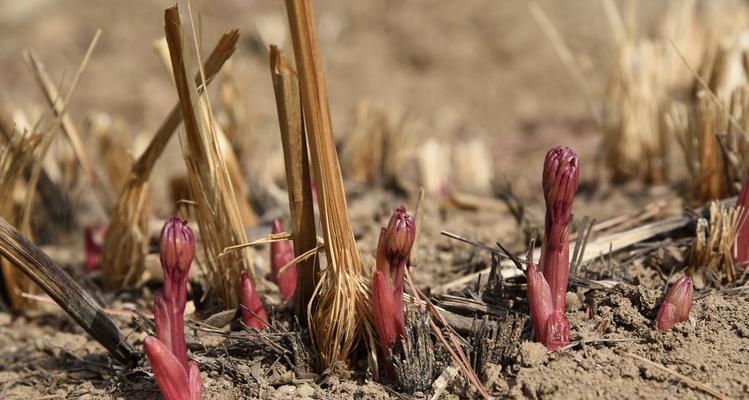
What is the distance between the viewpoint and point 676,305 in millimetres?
1556

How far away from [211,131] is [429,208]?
1.23m

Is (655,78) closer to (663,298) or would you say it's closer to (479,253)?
(479,253)

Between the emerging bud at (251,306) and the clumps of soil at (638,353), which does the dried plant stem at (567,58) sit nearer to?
the clumps of soil at (638,353)

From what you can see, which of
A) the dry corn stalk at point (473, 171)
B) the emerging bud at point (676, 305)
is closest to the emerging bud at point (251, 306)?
the emerging bud at point (676, 305)

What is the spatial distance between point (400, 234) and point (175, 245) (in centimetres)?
40

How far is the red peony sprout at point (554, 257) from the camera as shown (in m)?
1.44

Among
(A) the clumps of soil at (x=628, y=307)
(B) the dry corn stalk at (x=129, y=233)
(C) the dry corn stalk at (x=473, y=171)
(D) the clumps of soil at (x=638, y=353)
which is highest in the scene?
(C) the dry corn stalk at (x=473, y=171)

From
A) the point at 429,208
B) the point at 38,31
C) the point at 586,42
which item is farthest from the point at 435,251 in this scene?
the point at 38,31

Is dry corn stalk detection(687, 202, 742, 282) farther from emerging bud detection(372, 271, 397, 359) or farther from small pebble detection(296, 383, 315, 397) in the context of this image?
small pebble detection(296, 383, 315, 397)

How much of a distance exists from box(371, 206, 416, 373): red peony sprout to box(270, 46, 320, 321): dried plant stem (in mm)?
196

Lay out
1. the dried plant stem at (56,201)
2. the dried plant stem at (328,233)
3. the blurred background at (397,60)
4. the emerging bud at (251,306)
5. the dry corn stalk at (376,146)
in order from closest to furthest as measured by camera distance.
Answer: the dried plant stem at (328,233), the emerging bud at (251,306), the dried plant stem at (56,201), the dry corn stalk at (376,146), the blurred background at (397,60)

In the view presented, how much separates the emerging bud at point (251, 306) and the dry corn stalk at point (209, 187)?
0.08m

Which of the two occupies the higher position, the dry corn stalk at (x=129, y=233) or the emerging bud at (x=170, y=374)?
the dry corn stalk at (x=129, y=233)

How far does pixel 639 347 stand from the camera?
154 centimetres
